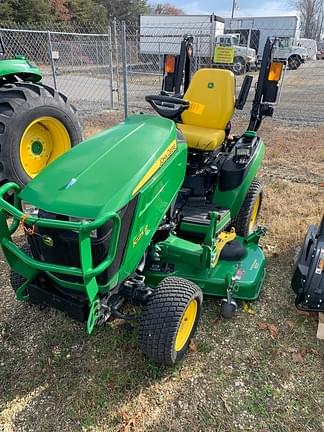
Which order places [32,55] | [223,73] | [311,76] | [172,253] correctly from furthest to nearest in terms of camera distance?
[311,76] → [32,55] → [223,73] → [172,253]

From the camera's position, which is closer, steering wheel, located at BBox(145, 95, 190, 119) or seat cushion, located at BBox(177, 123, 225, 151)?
steering wheel, located at BBox(145, 95, 190, 119)

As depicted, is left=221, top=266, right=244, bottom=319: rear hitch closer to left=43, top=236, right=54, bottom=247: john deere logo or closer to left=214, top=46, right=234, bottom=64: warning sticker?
left=43, top=236, right=54, bottom=247: john deere logo

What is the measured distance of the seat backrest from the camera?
3523 mm

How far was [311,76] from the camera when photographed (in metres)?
18.5

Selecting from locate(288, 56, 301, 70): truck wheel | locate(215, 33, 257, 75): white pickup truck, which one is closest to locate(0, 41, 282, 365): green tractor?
locate(215, 33, 257, 75): white pickup truck

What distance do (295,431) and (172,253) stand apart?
1174mm

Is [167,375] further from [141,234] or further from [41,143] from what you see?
[41,143]

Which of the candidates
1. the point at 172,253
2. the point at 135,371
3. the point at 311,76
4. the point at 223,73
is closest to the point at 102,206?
the point at 172,253

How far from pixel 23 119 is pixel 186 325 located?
97.5 inches

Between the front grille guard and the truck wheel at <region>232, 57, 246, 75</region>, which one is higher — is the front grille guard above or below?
above

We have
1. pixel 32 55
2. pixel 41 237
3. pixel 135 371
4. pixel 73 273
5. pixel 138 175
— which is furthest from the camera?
pixel 32 55

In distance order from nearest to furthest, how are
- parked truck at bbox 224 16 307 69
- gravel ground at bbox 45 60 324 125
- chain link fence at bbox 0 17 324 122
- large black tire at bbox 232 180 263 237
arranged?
large black tire at bbox 232 180 263 237 → chain link fence at bbox 0 17 324 122 → gravel ground at bbox 45 60 324 125 → parked truck at bbox 224 16 307 69

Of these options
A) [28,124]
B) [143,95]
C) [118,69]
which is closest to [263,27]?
[143,95]

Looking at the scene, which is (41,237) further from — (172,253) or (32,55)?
(32,55)
